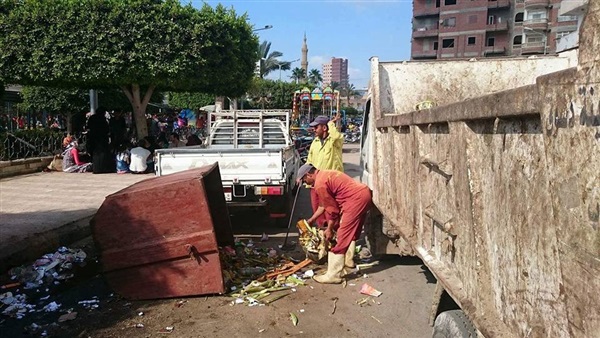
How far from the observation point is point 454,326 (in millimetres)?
2514

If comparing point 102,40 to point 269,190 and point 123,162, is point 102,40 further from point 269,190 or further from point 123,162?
point 269,190

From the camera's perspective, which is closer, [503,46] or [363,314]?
[363,314]

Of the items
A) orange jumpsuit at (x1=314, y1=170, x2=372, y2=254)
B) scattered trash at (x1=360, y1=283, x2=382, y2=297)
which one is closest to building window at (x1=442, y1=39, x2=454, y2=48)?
orange jumpsuit at (x1=314, y1=170, x2=372, y2=254)

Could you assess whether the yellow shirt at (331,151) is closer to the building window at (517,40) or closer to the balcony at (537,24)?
the balcony at (537,24)

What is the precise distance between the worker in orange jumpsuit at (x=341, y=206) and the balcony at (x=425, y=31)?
6696 cm

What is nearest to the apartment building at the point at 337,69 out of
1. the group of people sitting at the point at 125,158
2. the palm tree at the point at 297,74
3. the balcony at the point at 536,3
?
the palm tree at the point at 297,74

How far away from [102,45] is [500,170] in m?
12.0

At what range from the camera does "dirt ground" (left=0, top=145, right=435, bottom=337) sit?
3.94 m

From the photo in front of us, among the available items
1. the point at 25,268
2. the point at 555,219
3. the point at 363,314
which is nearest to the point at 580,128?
the point at 555,219

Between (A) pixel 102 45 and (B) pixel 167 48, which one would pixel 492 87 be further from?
(A) pixel 102 45

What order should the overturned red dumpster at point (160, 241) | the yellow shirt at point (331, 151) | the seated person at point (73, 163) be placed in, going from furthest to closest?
the seated person at point (73, 163) < the yellow shirt at point (331, 151) < the overturned red dumpster at point (160, 241)

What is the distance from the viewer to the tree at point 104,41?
11789 mm

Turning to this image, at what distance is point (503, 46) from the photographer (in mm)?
62625

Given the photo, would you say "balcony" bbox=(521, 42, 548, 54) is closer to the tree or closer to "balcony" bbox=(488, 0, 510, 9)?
"balcony" bbox=(488, 0, 510, 9)
